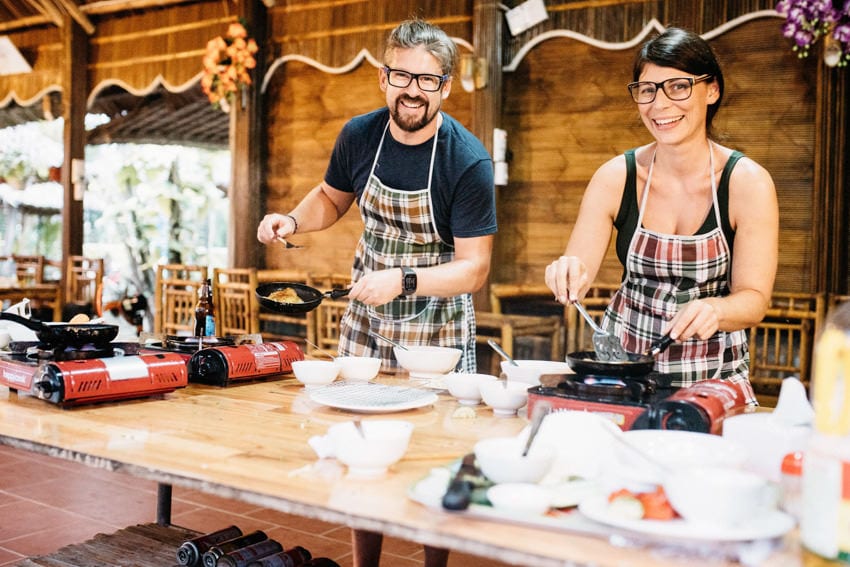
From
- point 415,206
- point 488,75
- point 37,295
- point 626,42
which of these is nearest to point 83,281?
Answer: point 37,295

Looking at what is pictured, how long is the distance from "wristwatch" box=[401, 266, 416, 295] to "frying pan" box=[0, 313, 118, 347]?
0.84 metres

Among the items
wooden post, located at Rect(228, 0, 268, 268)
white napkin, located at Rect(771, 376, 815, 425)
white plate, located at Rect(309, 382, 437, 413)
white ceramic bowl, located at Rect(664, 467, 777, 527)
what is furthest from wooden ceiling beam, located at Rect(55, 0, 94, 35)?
white ceramic bowl, located at Rect(664, 467, 777, 527)

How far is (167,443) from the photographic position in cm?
155

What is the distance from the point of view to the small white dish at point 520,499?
45.2 inches

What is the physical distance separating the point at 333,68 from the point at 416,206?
4.42m

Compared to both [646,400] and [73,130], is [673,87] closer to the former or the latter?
[646,400]

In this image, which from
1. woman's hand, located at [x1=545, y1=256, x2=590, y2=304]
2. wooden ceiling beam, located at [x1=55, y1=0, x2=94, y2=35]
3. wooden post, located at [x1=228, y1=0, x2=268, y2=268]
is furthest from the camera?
wooden ceiling beam, located at [x1=55, y1=0, x2=94, y2=35]

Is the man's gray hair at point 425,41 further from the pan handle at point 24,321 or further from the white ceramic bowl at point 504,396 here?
the pan handle at point 24,321

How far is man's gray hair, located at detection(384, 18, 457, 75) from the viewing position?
97.7 inches

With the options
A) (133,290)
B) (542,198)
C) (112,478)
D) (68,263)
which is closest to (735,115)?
(542,198)

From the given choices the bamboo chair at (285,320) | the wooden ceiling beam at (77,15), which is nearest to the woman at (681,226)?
the bamboo chair at (285,320)

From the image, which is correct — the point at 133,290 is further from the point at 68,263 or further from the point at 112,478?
the point at 112,478

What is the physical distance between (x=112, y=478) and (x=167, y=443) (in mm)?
3011

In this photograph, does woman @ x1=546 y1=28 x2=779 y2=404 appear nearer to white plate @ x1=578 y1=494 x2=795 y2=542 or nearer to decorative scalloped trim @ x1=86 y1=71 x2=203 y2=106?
A: white plate @ x1=578 y1=494 x2=795 y2=542
